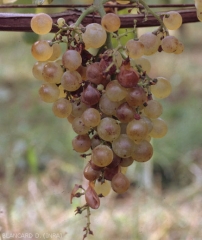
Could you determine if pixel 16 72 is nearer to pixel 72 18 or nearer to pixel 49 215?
pixel 49 215

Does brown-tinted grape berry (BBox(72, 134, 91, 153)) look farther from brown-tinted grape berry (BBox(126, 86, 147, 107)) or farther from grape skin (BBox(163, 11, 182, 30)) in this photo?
grape skin (BBox(163, 11, 182, 30))

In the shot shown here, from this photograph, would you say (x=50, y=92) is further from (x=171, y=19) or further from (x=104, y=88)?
(x=171, y=19)

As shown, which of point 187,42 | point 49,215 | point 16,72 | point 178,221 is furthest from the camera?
point 187,42

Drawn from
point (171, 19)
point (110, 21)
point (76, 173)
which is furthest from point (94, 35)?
point (76, 173)

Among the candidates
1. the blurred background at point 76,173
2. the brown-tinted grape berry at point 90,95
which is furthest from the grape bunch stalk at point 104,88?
the blurred background at point 76,173

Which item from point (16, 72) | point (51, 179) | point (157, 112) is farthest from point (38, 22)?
point (16, 72)

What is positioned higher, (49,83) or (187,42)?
(187,42)
